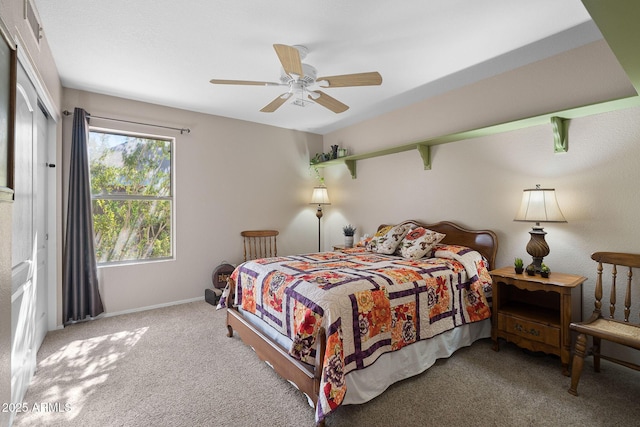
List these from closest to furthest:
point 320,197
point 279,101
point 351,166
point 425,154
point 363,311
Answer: point 363,311, point 279,101, point 425,154, point 351,166, point 320,197

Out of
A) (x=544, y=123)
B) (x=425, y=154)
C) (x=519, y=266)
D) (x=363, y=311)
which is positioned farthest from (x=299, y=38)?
(x=519, y=266)

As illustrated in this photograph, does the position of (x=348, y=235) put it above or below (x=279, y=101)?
below

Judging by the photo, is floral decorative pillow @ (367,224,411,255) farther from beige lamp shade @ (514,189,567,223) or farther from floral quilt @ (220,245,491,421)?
beige lamp shade @ (514,189,567,223)

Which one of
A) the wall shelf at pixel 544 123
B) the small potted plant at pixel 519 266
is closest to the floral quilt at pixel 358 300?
the small potted plant at pixel 519 266

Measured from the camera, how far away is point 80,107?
11.2 ft

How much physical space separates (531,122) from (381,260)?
1853mm

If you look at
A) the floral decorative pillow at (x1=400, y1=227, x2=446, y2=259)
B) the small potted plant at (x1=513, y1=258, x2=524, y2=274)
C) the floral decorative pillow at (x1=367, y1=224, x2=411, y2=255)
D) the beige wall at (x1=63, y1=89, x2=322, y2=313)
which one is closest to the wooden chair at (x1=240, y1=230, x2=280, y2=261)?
the beige wall at (x1=63, y1=89, x2=322, y2=313)

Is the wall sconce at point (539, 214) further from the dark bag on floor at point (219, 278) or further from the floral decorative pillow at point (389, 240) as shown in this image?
the dark bag on floor at point (219, 278)

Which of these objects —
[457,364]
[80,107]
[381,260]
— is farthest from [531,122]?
[80,107]

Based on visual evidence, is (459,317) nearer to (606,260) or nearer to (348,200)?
(606,260)

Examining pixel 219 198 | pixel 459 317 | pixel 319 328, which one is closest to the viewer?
pixel 319 328

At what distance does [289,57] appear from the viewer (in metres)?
2.00

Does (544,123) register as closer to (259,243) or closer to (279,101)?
(279,101)

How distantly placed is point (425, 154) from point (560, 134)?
132cm
